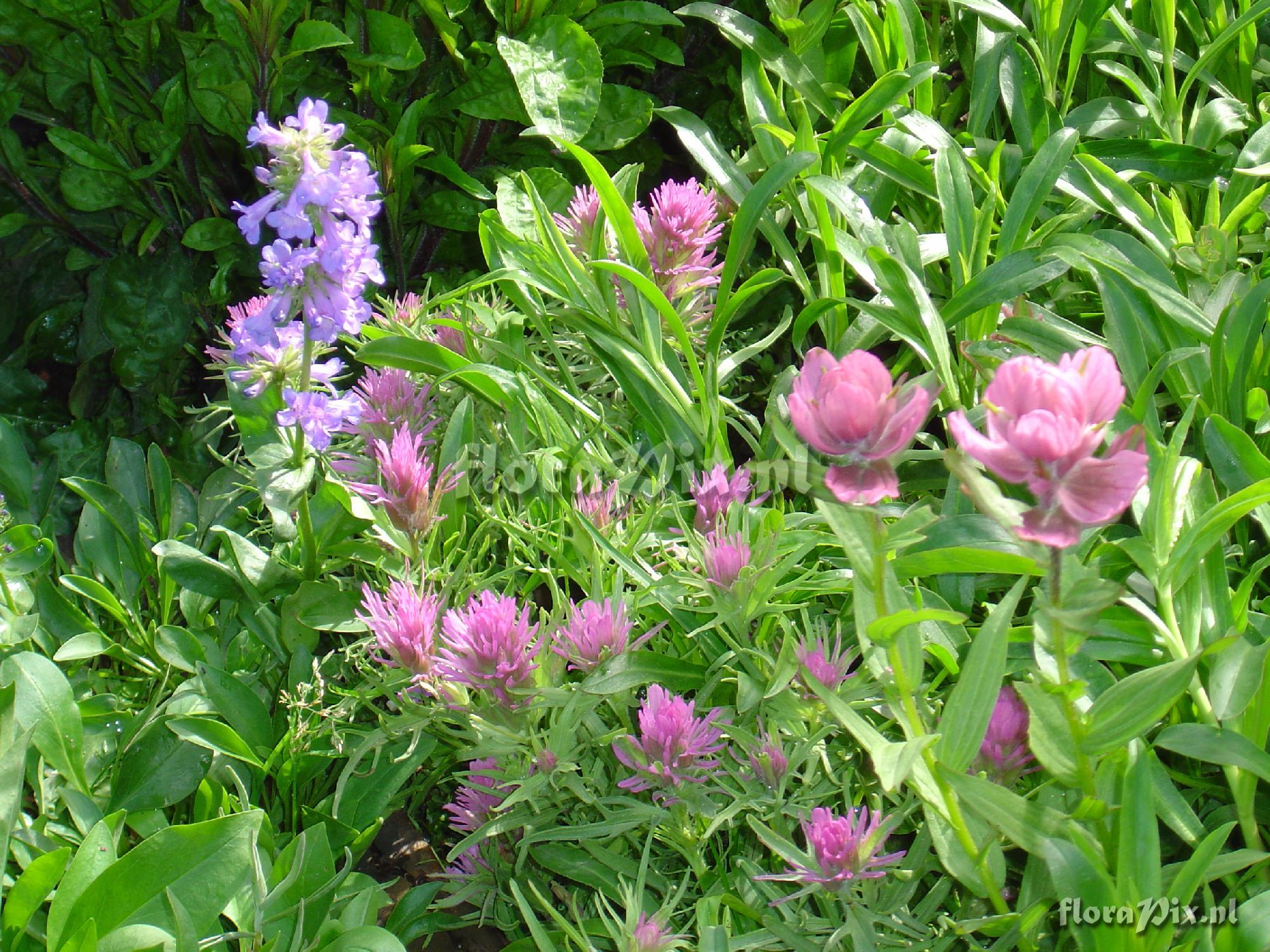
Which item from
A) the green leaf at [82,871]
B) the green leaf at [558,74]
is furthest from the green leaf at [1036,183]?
the green leaf at [82,871]

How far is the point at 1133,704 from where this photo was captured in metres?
0.87

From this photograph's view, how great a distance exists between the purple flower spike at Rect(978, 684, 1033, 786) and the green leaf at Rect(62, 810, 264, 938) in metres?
0.73

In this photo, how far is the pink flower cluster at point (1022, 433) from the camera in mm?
656

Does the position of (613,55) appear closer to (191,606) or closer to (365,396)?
(365,396)

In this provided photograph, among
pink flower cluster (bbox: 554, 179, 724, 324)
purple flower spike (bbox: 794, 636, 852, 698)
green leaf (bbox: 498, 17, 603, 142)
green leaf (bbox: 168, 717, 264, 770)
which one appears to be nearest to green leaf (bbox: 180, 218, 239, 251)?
green leaf (bbox: 498, 17, 603, 142)

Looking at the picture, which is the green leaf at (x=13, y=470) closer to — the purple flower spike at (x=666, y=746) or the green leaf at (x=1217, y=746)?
the purple flower spike at (x=666, y=746)

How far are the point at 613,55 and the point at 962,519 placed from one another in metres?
1.36

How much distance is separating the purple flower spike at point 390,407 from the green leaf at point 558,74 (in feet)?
2.05

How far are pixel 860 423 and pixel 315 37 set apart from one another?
1.56 meters

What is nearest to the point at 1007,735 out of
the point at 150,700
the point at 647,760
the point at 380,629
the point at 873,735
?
the point at 873,735

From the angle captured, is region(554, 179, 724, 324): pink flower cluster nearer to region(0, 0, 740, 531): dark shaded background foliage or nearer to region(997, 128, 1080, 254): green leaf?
region(997, 128, 1080, 254): green leaf

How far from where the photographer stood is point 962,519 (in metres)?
1.16

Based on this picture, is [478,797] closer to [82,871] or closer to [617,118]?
[82,871]

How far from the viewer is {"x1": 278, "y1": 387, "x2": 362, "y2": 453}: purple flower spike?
1.23m
